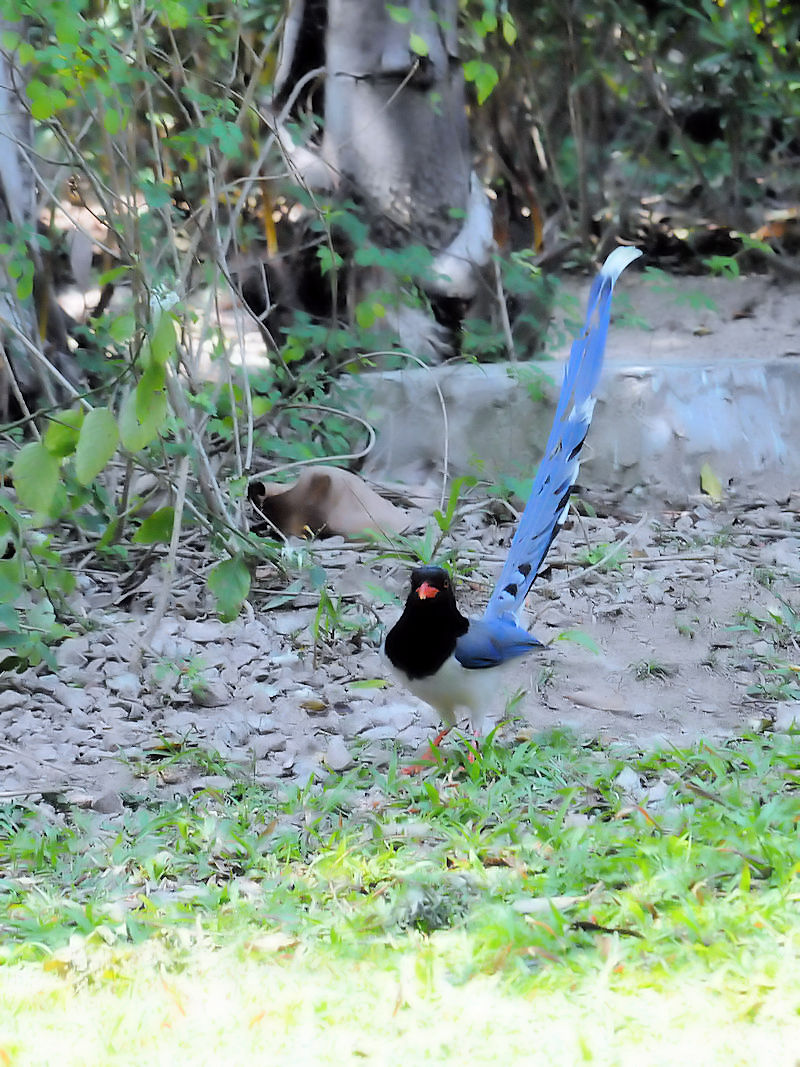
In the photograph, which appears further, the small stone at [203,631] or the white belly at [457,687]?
the small stone at [203,631]

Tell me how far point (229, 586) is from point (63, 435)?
2.65 feet

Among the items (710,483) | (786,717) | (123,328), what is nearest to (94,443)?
(123,328)

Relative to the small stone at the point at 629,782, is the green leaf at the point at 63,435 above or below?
above

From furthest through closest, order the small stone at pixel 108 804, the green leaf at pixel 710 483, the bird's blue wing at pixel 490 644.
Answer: the green leaf at pixel 710 483 → the bird's blue wing at pixel 490 644 → the small stone at pixel 108 804

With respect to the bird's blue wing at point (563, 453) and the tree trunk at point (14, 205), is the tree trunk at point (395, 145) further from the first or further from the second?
the bird's blue wing at point (563, 453)

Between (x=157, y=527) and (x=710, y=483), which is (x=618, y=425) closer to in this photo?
(x=710, y=483)

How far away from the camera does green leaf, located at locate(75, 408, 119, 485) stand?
10.1 ft

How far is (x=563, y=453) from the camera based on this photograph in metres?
3.68

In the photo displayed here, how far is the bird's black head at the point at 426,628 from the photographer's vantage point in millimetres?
3305

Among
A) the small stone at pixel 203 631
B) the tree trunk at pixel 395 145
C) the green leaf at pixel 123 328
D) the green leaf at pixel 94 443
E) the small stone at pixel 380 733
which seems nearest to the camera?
the green leaf at pixel 94 443

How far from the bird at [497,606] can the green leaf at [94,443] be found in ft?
2.79

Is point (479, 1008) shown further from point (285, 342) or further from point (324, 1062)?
point (285, 342)

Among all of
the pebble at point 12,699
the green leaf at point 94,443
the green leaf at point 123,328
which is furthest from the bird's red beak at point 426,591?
the pebble at point 12,699

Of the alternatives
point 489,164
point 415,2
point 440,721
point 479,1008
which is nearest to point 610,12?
point 489,164
